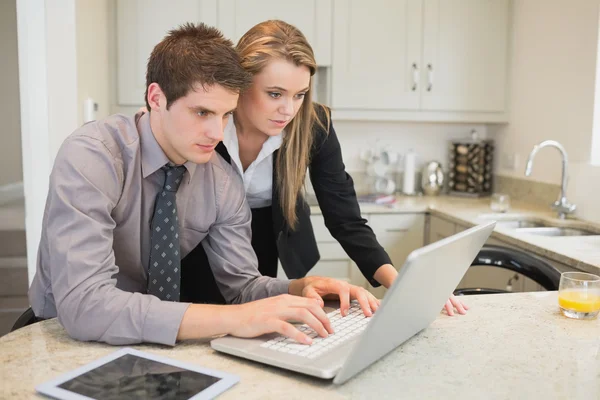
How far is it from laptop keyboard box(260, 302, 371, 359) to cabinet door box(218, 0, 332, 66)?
2341mm

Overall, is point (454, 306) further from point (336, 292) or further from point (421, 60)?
point (421, 60)

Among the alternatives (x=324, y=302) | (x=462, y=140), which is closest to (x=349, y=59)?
(x=462, y=140)

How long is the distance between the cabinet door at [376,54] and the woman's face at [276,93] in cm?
191

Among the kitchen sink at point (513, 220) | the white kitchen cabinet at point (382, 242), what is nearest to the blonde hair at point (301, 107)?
the white kitchen cabinet at point (382, 242)

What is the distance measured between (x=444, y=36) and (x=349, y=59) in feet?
1.85

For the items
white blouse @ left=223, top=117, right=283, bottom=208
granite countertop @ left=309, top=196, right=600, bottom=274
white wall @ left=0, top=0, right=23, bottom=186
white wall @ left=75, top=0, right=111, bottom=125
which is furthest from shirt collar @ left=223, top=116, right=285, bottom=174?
white wall @ left=0, top=0, right=23, bottom=186

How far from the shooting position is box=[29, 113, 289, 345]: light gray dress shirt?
1.05m

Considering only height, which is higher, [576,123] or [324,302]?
[576,123]

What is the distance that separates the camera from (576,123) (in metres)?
2.92

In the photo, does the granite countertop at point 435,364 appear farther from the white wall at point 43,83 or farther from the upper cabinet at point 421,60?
the upper cabinet at point 421,60

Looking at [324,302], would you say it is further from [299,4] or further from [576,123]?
[299,4]

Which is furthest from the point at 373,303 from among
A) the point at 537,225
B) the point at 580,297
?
the point at 537,225

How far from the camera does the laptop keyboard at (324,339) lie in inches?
38.7

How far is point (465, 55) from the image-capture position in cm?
350
